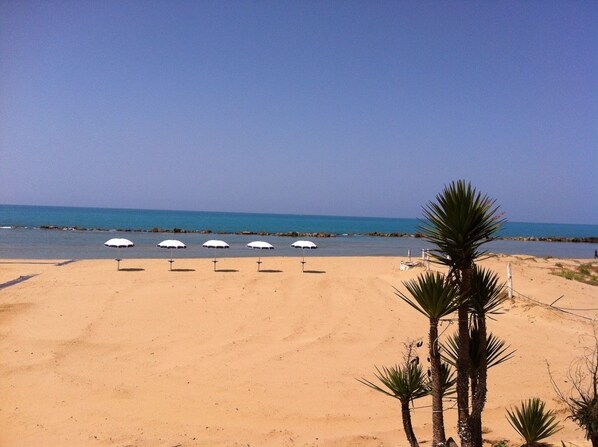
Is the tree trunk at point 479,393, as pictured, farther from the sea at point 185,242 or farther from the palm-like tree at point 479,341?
the sea at point 185,242

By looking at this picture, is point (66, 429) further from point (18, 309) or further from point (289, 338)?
point (18, 309)

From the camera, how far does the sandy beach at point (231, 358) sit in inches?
301

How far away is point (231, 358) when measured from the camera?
37.3ft

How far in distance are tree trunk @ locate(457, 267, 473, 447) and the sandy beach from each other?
1.49 ft

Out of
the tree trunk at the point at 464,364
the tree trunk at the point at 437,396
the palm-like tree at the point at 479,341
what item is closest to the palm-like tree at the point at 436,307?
the tree trunk at the point at 437,396

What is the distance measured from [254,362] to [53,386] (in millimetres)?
4199

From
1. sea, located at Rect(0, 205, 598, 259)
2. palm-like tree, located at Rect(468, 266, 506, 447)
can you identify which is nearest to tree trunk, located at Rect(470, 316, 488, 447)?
palm-like tree, located at Rect(468, 266, 506, 447)

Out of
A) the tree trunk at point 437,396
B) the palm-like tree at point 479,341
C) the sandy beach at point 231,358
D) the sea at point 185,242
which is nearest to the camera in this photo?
the tree trunk at point 437,396

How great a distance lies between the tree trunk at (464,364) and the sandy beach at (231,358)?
1.49ft

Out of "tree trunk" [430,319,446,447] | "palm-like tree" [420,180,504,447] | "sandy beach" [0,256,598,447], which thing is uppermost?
"palm-like tree" [420,180,504,447]

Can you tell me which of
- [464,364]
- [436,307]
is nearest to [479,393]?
[464,364]

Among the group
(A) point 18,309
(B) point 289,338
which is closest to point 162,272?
(A) point 18,309

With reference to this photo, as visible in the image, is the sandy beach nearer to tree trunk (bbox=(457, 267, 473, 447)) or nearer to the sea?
tree trunk (bbox=(457, 267, 473, 447))

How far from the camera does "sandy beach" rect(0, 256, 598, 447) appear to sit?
7.66 m
